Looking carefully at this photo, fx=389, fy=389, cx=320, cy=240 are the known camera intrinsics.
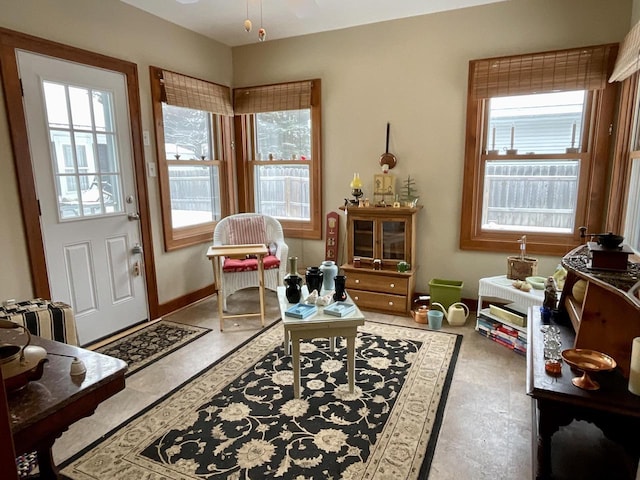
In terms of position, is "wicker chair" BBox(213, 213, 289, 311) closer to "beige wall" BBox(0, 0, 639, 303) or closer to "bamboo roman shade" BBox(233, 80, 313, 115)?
"beige wall" BBox(0, 0, 639, 303)

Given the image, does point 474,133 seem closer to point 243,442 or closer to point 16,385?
point 243,442

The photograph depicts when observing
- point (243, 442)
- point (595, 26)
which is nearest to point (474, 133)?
point (595, 26)

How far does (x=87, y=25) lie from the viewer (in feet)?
9.52

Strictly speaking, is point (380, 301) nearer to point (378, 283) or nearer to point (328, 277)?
point (378, 283)

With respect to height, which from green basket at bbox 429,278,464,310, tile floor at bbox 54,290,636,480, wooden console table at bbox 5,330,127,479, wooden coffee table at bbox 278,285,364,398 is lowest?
tile floor at bbox 54,290,636,480

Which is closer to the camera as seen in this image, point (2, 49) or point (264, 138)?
point (2, 49)

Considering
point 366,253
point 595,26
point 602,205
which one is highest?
point 595,26

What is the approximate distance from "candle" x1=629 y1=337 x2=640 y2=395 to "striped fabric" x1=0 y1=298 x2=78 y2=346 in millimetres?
2625

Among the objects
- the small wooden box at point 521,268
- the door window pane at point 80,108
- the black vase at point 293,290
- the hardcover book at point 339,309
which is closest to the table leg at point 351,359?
the hardcover book at point 339,309

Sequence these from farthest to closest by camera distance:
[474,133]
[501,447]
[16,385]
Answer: [474,133] < [501,447] < [16,385]

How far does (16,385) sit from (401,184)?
10.9ft

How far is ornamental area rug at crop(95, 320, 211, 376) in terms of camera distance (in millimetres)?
2830

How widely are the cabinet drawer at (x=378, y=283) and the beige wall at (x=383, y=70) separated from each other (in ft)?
1.37

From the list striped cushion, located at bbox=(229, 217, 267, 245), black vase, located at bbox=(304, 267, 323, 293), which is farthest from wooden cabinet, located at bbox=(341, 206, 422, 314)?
black vase, located at bbox=(304, 267, 323, 293)
